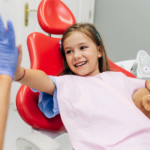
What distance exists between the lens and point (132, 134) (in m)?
0.67

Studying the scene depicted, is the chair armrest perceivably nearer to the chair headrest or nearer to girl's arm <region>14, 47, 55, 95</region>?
girl's arm <region>14, 47, 55, 95</region>

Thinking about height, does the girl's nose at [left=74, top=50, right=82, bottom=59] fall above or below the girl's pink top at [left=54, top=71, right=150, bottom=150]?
above

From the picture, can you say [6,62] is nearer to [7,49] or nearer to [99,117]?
[7,49]

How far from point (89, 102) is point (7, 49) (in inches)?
16.1

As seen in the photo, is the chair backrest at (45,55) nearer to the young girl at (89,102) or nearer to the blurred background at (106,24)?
the young girl at (89,102)

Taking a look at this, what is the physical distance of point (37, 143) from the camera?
590 mm

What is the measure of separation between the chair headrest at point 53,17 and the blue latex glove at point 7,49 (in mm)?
530

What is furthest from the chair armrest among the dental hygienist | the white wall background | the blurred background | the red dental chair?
the white wall background

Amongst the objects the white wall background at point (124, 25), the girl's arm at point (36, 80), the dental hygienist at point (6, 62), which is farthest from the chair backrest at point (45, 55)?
the white wall background at point (124, 25)

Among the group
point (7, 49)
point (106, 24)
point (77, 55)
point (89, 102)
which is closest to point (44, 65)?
point (77, 55)

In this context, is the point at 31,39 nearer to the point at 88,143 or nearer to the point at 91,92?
the point at 91,92

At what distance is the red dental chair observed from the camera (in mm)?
626

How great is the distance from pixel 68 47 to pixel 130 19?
4.14 ft

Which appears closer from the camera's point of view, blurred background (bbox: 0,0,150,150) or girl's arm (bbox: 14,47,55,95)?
girl's arm (bbox: 14,47,55,95)
